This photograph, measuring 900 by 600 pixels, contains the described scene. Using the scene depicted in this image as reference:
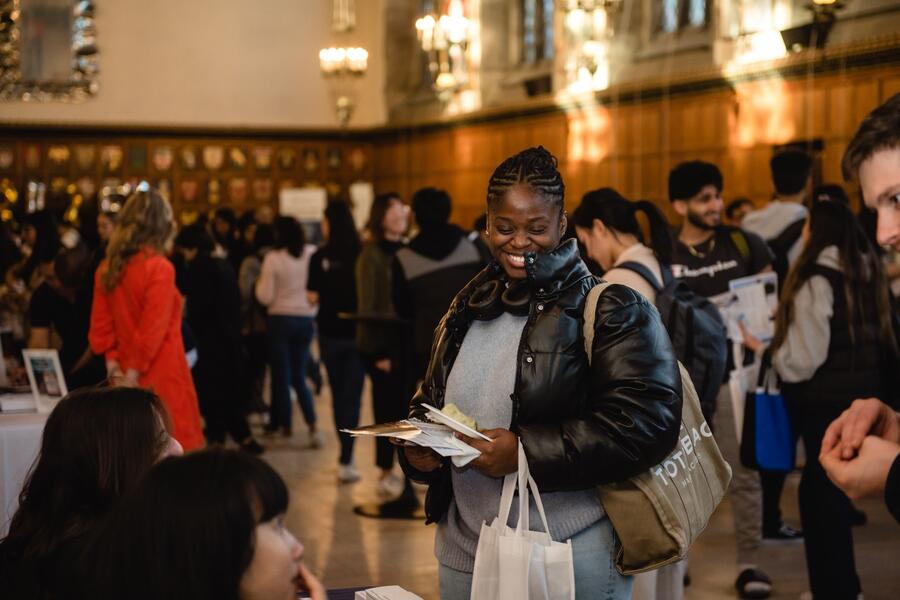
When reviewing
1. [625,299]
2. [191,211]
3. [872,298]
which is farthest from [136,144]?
[625,299]

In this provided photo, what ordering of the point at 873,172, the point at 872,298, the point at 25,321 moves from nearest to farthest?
1. the point at 873,172
2. the point at 872,298
3. the point at 25,321

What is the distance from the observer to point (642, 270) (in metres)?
4.35

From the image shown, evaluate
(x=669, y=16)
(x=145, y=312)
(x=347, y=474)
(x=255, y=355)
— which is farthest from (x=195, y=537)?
(x=669, y=16)

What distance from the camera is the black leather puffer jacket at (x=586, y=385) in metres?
2.64

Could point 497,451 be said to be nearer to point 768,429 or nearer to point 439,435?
point 439,435

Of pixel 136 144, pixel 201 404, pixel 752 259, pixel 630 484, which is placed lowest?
pixel 201 404

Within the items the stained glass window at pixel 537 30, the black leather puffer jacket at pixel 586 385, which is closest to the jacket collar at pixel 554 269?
the black leather puffer jacket at pixel 586 385

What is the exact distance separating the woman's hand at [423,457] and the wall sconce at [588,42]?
14.3 m

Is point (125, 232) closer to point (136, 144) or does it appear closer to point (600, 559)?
point (600, 559)

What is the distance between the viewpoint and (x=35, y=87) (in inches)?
918

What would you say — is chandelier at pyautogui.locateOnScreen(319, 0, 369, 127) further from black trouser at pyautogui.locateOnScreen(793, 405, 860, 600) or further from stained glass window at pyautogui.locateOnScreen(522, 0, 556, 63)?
black trouser at pyautogui.locateOnScreen(793, 405, 860, 600)

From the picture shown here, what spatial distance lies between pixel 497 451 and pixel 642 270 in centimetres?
189

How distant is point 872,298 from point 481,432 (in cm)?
276

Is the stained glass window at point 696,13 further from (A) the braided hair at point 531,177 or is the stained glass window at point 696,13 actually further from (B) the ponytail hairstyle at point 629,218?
(A) the braided hair at point 531,177
